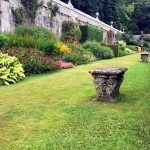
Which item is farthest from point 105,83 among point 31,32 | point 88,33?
point 88,33

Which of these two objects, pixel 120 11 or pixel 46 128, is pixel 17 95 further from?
pixel 120 11

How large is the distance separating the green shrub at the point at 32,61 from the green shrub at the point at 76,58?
3.42m

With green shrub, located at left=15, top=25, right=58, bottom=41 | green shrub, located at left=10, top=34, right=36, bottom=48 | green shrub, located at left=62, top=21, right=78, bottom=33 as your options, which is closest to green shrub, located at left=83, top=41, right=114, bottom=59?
green shrub, located at left=15, top=25, right=58, bottom=41

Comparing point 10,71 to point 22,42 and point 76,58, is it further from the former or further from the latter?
point 76,58

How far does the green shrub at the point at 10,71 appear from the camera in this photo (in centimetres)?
1196

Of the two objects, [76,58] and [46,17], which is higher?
[46,17]

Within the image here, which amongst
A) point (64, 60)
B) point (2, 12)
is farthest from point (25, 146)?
point (2, 12)

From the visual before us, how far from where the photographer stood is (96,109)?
7.68 metres

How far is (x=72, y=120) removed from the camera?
683 centimetres

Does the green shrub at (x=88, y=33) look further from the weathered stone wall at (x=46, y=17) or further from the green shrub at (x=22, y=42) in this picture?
the green shrub at (x=22, y=42)

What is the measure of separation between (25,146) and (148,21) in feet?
260

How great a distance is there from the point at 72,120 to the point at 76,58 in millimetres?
12941

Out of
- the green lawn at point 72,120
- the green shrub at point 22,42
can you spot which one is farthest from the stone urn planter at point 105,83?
the green shrub at point 22,42

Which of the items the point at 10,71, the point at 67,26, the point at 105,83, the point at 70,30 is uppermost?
the point at 67,26
